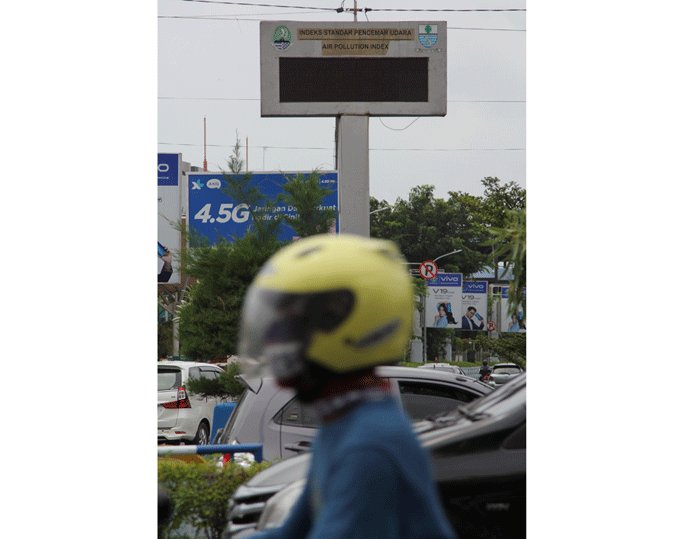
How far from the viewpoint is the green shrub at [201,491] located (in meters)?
3.33

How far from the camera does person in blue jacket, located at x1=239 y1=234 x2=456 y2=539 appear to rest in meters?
1.17

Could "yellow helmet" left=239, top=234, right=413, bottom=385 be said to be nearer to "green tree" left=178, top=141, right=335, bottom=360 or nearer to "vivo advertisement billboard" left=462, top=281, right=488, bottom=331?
"green tree" left=178, top=141, right=335, bottom=360

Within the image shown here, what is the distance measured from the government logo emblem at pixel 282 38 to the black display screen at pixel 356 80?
0.40 ft

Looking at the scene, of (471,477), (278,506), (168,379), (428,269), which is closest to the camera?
(471,477)

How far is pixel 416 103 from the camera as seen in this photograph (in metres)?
5.79

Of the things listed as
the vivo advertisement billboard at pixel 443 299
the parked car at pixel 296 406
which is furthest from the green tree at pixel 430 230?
the parked car at pixel 296 406

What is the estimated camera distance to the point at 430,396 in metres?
A: 4.37

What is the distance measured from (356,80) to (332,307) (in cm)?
484

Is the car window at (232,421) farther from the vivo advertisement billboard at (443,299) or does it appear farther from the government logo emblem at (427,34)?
the vivo advertisement billboard at (443,299)

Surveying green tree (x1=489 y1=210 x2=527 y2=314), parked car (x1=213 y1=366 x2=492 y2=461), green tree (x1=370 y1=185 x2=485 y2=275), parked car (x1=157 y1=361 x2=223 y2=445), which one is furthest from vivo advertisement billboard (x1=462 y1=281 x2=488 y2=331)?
green tree (x1=489 y1=210 x2=527 y2=314)

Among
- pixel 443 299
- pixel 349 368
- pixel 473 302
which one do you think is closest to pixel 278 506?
pixel 349 368

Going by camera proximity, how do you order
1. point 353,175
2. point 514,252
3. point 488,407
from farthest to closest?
point 353,175 < point 514,252 < point 488,407

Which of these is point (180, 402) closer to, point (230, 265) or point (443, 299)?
Result: point (230, 265)
